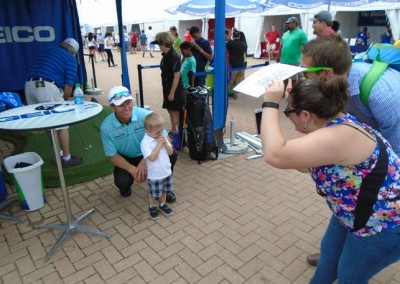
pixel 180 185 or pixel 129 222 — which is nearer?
pixel 129 222

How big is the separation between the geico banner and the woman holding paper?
25.9ft

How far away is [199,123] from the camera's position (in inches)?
168

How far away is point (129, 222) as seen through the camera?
3.08 m

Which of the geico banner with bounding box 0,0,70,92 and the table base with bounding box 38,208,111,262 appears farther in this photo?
the geico banner with bounding box 0,0,70,92

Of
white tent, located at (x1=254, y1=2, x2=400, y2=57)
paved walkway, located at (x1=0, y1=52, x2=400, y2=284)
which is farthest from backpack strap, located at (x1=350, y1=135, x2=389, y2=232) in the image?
white tent, located at (x1=254, y1=2, x2=400, y2=57)

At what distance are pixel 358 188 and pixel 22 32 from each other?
8.35m

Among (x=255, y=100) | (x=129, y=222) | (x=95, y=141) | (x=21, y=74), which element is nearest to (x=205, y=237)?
(x=129, y=222)

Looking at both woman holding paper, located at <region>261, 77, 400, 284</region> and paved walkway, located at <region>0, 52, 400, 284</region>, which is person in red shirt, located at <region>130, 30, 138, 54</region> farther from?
woman holding paper, located at <region>261, 77, 400, 284</region>

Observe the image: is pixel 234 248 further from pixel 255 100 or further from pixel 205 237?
pixel 255 100

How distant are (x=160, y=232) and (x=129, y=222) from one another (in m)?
0.37

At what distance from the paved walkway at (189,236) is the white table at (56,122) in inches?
2.7

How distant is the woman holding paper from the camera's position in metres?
1.25

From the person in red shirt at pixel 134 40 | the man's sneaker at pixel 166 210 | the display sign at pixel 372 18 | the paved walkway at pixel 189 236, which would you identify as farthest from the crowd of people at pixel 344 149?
the person in red shirt at pixel 134 40

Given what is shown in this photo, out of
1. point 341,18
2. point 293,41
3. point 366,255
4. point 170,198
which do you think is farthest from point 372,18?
point 366,255
